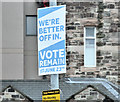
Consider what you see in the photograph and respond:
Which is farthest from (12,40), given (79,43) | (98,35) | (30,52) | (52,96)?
(52,96)

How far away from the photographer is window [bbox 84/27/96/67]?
14680 mm

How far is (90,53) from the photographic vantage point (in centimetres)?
1473

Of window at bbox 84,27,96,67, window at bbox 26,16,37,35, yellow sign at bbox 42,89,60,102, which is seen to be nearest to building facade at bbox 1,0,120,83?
window at bbox 84,27,96,67

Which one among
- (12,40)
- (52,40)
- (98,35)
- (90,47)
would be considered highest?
(98,35)

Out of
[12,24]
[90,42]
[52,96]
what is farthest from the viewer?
[12,24]

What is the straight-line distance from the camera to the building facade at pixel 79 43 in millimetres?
14516

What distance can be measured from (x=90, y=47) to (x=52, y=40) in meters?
8.71

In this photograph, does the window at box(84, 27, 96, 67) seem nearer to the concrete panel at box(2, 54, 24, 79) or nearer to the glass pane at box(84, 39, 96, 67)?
the glass pane at box(84, 39, 96, 67)

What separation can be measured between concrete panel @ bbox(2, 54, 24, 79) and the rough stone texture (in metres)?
2.45

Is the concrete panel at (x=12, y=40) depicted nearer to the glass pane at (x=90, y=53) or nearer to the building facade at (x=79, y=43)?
the building facade at (x=79, y=43)

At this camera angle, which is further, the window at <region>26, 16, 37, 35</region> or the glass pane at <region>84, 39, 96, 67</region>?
the window at <region>26, 16, 37, 35</region>

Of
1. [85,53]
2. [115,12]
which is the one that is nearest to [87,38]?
[85,53]

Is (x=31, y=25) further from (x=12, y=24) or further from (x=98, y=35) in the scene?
(x=98, y=35)

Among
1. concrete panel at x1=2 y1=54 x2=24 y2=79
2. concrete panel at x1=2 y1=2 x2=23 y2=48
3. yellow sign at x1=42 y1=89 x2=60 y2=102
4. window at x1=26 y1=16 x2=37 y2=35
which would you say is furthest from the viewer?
window at x1=26 y1=16 x2=37 y2=35
